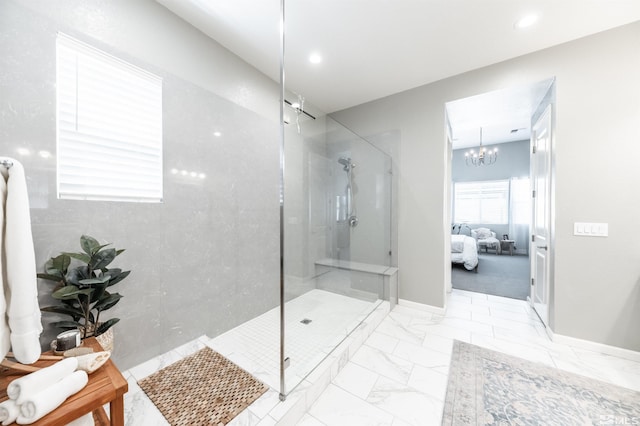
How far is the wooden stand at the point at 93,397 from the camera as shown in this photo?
798mm

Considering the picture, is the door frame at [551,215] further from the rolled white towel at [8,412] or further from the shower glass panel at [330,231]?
the rolled white towel at [8,412]

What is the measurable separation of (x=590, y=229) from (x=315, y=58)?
302 centimetres

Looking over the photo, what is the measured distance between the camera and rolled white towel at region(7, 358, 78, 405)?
78 centimetres

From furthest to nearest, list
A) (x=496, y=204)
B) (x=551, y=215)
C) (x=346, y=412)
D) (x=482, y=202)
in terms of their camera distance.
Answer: (x=482, y=202)
(x=496, y=204)
(x=551, y=215)
(x=346, y=412)

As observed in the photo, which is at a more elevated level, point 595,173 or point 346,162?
point 346,162

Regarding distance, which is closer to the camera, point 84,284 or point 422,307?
point 84,284

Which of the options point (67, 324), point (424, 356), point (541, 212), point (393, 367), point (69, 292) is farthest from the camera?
point (541, 212)

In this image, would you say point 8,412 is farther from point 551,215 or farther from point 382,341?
point 551,215

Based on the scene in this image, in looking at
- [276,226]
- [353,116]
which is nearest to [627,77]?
[353,116]

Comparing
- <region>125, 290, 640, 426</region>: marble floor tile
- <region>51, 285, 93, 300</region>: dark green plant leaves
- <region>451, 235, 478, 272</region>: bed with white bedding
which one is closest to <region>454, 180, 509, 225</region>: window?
<region>451, 235, 478, 272</region>: bed with white bedding

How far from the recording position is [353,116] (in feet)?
11.3

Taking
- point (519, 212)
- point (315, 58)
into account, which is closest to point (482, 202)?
→ point (519, 212)

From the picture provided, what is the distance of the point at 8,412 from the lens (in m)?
0.76

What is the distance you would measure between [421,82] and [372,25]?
44.8 inches
